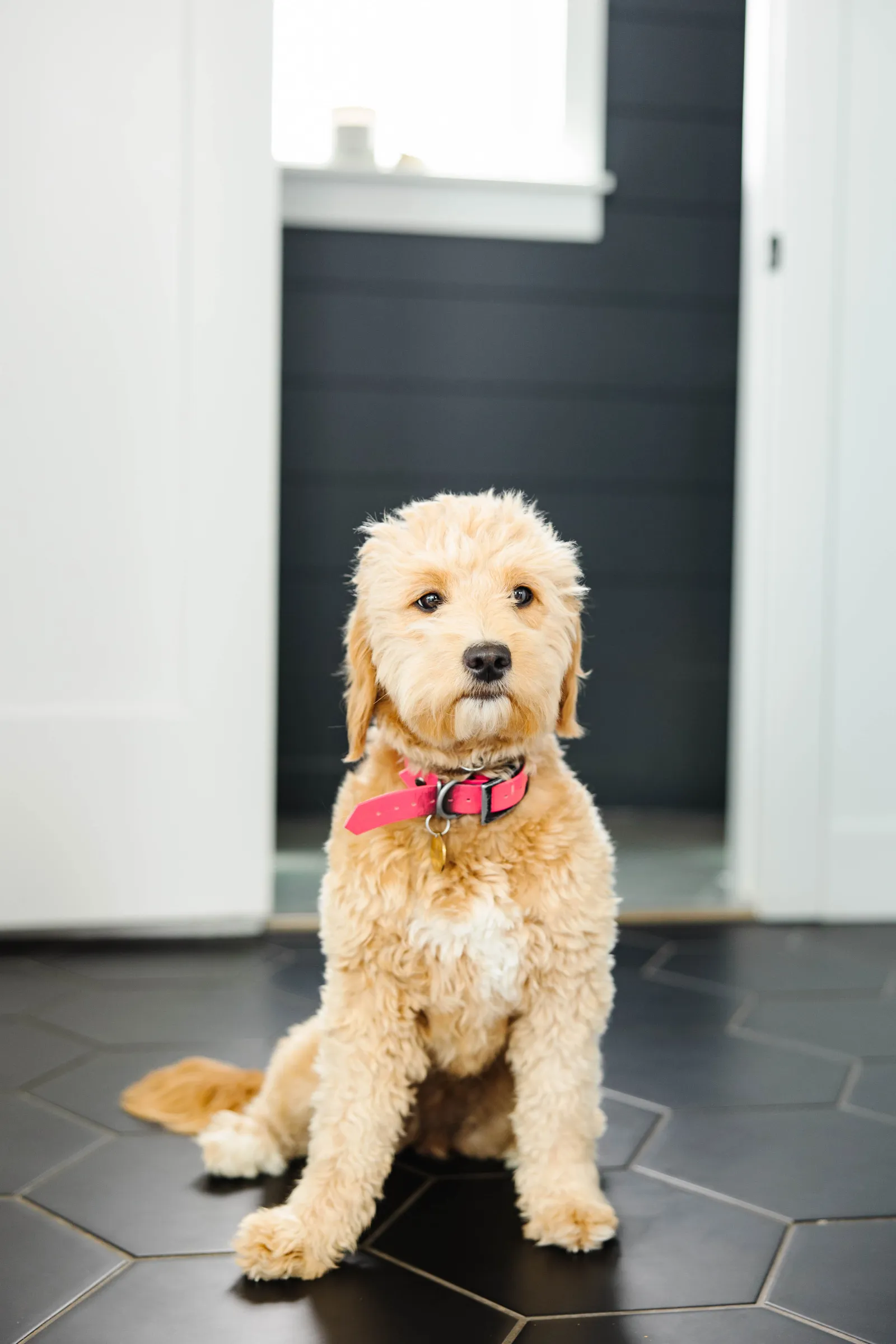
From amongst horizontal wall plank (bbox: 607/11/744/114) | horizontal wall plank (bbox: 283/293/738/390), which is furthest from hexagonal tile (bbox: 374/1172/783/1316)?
horizontal wall plank (bbox: 607/11/744/114)

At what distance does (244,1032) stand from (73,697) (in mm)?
794

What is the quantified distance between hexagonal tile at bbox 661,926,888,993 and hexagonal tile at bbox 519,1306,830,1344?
1040 mm

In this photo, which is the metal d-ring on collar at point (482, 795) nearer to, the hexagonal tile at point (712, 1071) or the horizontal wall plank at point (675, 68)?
the hexagonal tile at point (712, 1071)

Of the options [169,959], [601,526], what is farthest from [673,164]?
[169,959]

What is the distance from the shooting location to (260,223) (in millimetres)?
2441

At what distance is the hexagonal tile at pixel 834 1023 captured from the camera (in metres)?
2.01

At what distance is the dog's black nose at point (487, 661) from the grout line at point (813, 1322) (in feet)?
2.28

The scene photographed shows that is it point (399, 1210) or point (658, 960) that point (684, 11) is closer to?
point (658, 960)

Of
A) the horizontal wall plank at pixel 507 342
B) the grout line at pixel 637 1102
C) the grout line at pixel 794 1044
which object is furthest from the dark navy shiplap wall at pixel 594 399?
the grout line at pixel 637 1102

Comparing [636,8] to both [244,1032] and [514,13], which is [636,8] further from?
[244,1032]

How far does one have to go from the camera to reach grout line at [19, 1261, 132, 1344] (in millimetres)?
1191

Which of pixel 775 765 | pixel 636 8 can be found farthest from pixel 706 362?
pixel 775 765

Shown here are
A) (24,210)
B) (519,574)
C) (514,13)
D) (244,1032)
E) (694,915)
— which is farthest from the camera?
(514,13)

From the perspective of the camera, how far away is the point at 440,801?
131 cm
